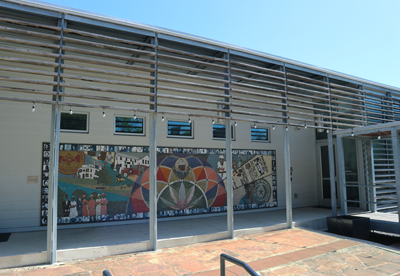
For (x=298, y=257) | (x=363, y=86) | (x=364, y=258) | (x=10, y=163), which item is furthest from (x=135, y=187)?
(x=363, y=86)

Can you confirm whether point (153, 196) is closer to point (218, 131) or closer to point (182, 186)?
point (182, 186)

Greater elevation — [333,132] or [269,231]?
[333,132]

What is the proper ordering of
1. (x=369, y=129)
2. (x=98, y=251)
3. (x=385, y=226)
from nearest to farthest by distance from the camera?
(x=98, y=251) → (x=385, y=226) → (x=369, y=129)

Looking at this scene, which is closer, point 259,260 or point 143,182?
point 259,260

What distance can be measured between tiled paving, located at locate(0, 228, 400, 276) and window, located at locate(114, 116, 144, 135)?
3633 millimetres

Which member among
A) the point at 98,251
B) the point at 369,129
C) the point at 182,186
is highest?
the point at 369,129

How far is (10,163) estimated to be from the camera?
673cm

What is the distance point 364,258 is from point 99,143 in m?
6.45

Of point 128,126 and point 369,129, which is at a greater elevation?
point 128,126

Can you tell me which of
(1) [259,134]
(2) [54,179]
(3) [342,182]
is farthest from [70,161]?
(3) [342,182]

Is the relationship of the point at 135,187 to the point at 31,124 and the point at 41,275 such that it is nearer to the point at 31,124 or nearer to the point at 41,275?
the point at 31,124

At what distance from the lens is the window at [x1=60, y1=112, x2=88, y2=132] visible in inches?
288

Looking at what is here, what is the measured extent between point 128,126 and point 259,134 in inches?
185

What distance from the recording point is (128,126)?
26.5 feet
